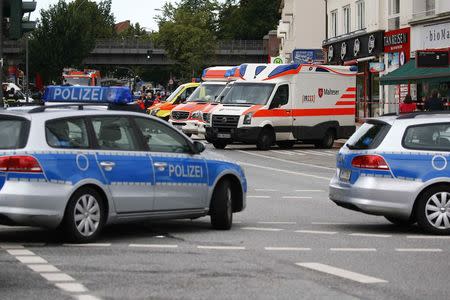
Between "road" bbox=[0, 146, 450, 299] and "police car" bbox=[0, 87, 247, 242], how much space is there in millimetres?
325

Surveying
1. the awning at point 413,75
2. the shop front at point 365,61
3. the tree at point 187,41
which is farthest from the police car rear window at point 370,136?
the tree at point 187,41

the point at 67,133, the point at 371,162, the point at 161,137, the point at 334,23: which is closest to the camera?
the point at 67,133

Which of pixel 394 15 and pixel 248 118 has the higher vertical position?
pixel 394 15

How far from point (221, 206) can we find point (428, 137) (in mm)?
2654

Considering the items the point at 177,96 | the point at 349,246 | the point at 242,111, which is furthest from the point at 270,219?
the point at 177,96

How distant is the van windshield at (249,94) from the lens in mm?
34781

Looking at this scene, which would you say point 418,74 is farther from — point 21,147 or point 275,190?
point 21,147

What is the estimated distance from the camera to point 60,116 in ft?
38.8

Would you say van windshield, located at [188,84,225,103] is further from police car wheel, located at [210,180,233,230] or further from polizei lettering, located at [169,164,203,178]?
polizei lettering, located at [169,164,203,178]

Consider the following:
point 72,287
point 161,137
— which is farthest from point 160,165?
point 72,287

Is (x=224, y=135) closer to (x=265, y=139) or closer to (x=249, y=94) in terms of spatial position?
(x=265, y=139)

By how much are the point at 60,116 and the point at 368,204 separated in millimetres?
3899

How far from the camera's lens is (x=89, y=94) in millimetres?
14094

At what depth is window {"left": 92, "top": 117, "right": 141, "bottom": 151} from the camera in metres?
12.1
